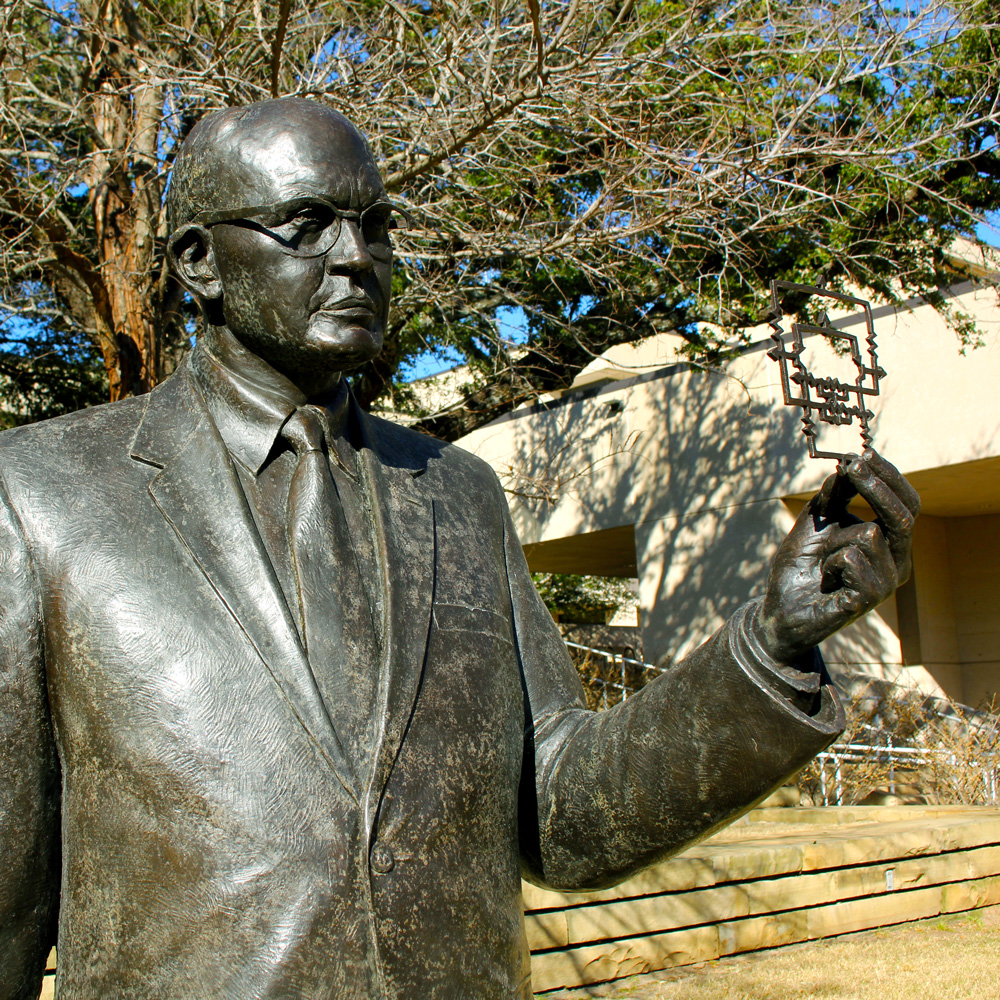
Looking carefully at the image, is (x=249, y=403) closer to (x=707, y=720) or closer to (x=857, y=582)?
(x=707, y=720)

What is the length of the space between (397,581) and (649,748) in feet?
1.65

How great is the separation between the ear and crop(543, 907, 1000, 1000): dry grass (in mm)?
5044

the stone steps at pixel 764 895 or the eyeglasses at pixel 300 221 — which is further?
the stone steps at pixel 764 895

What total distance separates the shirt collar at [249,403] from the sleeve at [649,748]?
18.1 inches

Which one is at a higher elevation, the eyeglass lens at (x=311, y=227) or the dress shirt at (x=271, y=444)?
the eyeglass lens at (x=311, y=227)

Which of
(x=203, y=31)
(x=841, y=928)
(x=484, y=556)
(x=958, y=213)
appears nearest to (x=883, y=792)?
(x=841, y=928)

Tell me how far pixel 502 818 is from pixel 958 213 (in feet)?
36.9

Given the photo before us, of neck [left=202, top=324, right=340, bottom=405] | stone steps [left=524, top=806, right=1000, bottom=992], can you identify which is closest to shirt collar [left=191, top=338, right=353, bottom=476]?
neck [left=202, top=324, right=340, bottom=405]

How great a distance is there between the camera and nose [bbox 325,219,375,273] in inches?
72.5

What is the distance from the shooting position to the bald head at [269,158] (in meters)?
1.84

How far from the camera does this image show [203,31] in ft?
30.8

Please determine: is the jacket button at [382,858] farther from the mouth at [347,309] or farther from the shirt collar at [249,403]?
the mouth at [347,309]

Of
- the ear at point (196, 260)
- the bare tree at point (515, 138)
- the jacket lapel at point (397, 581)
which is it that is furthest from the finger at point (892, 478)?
the bare tree at point (515, 138)

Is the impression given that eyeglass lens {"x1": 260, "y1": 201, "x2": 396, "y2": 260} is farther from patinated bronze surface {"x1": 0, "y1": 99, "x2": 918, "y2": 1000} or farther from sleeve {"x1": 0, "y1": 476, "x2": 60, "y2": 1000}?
sleeve {"x1": 0, "y1": 476, "x2": 60, "y2": 1000}
